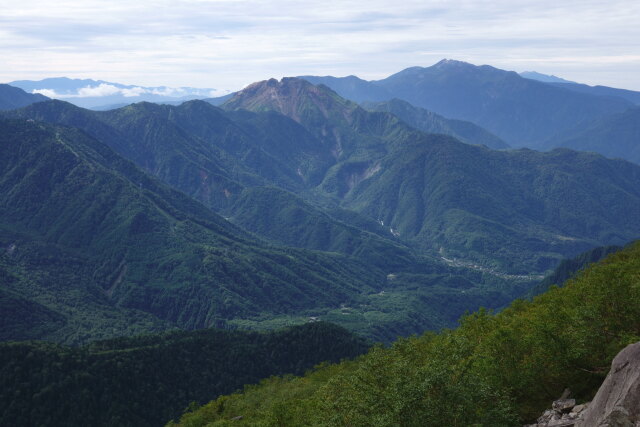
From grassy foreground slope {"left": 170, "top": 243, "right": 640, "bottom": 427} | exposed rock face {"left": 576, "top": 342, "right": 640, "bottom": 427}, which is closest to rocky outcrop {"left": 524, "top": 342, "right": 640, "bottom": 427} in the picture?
exposed rock face {"left": 576, "top": 342, "right": 640, "bottom": 427}

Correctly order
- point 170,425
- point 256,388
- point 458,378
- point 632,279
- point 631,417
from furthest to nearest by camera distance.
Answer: point 256,388 → point 170,425 → point 632,279 → point 458,378 → point 631,417

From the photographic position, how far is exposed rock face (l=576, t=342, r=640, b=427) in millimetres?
53625

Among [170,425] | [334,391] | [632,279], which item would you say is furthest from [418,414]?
[170,425]

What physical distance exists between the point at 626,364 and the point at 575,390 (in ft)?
77.5

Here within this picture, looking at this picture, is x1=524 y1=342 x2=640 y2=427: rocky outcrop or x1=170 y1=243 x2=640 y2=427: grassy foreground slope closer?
x1=524 y1=342 x2=640 y2=427: rocky outcrop

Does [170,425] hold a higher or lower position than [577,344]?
lower

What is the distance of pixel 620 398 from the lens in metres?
55.1

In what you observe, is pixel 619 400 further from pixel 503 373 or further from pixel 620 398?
pixel 503 373

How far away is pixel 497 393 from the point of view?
240 ft

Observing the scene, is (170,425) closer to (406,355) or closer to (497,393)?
(406,355)

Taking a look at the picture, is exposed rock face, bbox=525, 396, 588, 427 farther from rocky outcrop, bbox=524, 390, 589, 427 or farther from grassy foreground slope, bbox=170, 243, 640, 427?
grassy foreground slope, bbox=170, 243, 640, 427

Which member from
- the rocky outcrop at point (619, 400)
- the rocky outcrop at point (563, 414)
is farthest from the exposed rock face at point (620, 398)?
the rocky outcrop at point (563, 414)

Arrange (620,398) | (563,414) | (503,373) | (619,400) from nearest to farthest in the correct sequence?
1. (619,400)
2. (620,398)
3. (563,414)
4. (503,373)

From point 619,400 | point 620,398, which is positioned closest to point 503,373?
point 620,398
